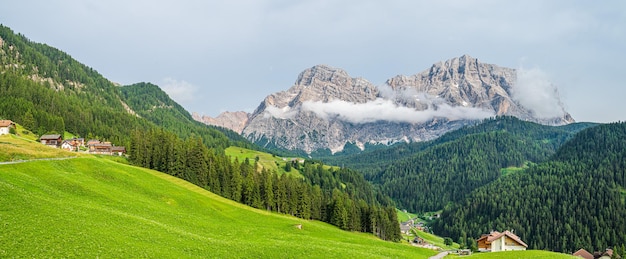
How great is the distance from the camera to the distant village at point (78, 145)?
14212 centimetres

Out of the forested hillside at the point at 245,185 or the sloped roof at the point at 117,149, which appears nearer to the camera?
the forested hillside at the point at 245,185

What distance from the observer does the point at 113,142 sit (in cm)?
17275

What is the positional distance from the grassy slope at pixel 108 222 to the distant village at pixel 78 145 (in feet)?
263

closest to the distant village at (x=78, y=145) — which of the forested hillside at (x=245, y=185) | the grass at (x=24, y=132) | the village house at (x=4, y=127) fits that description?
the village house at (x=4, y=127)

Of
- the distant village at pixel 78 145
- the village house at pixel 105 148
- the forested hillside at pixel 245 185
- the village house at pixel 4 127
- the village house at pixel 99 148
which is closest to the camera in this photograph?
the forested hillside at pixel 245 185

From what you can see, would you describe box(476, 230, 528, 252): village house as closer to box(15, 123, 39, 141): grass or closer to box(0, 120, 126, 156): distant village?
box(0, 120, 126, 156): distant village

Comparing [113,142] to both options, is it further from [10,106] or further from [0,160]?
[0,160]

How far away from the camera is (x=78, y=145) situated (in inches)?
6043

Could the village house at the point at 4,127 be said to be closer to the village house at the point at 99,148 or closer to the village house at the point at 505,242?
the village house at the point at 99,148

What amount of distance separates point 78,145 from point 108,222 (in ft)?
432

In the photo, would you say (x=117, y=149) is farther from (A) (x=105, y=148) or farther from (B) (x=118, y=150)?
(A) (x=105, y=148)

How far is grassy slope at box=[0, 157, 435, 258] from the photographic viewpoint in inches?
1262

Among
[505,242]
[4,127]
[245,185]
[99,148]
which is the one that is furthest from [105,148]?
[505,242]

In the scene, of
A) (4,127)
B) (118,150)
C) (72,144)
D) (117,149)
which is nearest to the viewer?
(4,127)
